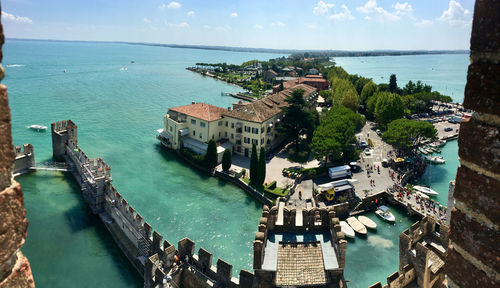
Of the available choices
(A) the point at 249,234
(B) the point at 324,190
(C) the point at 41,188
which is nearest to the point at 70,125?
(C) the point at 41,188

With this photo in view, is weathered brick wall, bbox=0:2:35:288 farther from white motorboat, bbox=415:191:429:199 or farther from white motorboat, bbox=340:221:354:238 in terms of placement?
white motorboat, bbox=415:191:429:199

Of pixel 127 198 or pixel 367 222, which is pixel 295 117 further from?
pixel 127 198

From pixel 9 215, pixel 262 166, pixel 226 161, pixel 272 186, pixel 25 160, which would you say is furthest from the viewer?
pixel 226 161

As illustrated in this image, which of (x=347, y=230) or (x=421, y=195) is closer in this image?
(x=347, y=230)

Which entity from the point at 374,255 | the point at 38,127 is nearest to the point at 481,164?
the point at 374,255

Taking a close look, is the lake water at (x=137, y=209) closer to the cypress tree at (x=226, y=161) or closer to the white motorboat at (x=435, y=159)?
the white motorboat at (x=435, y=159)
